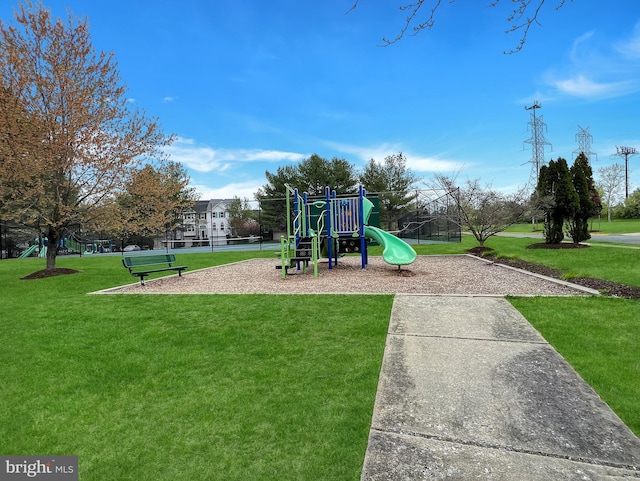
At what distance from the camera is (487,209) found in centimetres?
1425

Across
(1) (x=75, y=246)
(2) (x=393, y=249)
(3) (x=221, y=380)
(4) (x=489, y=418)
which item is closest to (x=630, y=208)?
(2) (x=393, y=249)

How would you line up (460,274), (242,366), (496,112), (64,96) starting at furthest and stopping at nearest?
(496,112) → (64,96) → (460,274) → (242,366)

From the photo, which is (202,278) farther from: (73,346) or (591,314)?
(591,314)

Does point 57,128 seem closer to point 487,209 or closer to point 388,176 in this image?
point 487,209

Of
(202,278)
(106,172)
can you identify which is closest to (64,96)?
(106,172)

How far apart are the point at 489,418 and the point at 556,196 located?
51.3ft

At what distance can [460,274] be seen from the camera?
9039 millimetres

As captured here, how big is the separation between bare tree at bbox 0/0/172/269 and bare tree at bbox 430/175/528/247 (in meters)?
13.1

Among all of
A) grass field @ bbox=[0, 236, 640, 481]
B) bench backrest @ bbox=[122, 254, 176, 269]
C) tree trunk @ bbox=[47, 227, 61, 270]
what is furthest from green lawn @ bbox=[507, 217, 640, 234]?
tree trunk @ bbox=[47, 227, 61, 270]

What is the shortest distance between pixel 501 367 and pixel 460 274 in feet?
20.6

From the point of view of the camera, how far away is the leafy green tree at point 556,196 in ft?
47.3

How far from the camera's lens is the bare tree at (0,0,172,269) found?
1001 cm

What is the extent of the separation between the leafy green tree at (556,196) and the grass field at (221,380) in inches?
440

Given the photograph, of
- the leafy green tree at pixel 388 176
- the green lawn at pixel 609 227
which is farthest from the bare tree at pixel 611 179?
the leafy green tree at pixel 388 176
